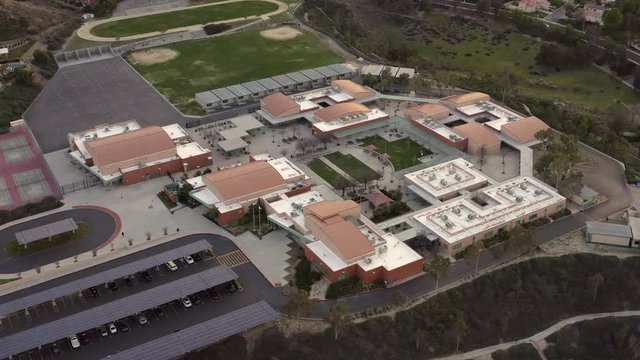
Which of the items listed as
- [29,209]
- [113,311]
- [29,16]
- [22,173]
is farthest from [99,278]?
[29,16]

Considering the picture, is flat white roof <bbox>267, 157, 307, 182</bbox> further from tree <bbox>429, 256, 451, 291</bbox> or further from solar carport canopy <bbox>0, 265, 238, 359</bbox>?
tree <bbox>429, 256, 451, 291</bbox>

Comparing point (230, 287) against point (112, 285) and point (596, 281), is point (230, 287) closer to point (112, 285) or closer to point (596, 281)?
point (112, 285)

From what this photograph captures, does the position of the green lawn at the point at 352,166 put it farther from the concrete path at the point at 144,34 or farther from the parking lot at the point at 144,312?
the concrete path at the point at 144,34

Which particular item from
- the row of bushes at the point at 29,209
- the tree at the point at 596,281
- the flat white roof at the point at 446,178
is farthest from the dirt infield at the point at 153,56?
the tree at the point at 596,281

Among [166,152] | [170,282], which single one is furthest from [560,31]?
[170,282]

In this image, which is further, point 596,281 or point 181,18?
point 181,18
